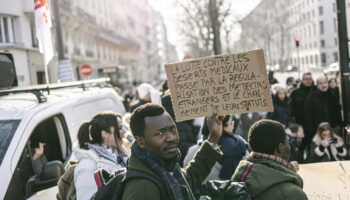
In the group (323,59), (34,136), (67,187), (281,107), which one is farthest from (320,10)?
(67,187)

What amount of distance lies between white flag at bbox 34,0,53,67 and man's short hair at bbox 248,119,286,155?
5516 millimetres

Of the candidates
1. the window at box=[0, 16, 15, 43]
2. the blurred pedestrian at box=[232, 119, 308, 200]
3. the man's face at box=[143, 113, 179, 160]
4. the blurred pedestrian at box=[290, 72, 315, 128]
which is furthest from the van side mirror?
the window at box=[0, 16, 15, 43]

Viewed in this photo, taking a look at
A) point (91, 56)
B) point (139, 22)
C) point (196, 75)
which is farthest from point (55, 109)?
point (139, 22)

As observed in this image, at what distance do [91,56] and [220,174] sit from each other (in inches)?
1339

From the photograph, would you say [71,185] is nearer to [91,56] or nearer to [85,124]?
[85,124]

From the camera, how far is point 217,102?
3027 millimetres

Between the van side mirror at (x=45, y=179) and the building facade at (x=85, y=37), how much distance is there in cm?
1782

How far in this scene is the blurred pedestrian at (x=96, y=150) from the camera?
3.02 m

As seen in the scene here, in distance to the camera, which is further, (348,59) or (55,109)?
(348,59)

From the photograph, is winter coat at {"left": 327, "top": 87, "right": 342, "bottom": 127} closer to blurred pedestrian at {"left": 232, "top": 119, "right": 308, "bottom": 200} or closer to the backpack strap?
blurred pedestrian at {"left": 232, "top": 119, "right": 308, "bottom": 200}

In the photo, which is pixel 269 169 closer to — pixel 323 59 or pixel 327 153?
pixel 327 153

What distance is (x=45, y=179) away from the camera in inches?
130

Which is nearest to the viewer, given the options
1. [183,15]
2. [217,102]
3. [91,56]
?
[217,102]

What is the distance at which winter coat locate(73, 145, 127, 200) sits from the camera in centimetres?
297
